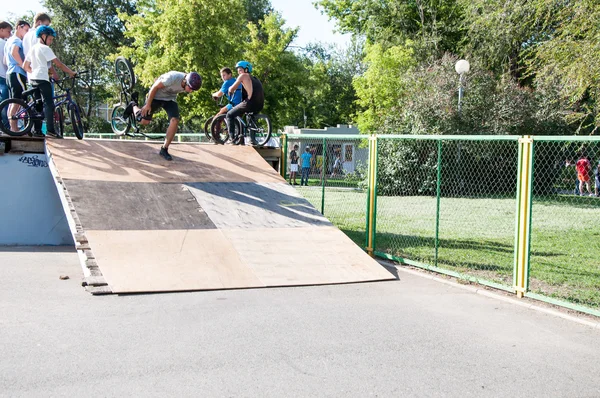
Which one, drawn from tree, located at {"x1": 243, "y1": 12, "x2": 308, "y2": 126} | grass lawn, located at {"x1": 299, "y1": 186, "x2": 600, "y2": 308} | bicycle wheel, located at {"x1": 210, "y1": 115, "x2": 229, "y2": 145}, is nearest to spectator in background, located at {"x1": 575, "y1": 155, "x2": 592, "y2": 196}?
grass lawn, located at {"x1": 299, "y1": 186, "x2": 600, "y2": 308}

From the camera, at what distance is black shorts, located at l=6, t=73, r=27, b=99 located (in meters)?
10.5

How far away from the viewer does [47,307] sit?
620 centimetres

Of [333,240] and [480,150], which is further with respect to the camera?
[480,150]

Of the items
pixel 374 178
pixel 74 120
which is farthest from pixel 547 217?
pixel 74 120

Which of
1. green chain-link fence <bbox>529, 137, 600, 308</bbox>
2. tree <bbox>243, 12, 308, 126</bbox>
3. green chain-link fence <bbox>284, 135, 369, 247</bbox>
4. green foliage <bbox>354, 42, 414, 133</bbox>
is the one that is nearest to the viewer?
green chain-link fence <bbox>529, 137, 600, 308</bbox>

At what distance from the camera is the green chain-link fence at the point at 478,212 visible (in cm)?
796

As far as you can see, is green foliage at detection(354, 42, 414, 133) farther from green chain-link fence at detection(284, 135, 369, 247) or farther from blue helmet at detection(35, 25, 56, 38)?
blue helmet at detection(35, 25, 56, 38)

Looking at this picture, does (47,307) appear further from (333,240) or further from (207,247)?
(333,240)

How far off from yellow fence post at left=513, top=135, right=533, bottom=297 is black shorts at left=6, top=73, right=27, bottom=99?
8.25 metres

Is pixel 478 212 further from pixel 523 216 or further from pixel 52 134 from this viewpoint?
pixel 52 134

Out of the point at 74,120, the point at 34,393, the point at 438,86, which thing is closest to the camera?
the point at 34,393

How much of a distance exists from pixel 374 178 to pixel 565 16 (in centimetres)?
601

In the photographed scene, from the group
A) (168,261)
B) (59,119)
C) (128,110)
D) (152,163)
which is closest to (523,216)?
(168,261)

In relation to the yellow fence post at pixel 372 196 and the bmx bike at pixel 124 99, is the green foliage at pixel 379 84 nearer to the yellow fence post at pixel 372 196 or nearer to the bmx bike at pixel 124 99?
the bmx bike at pixel 124 99
